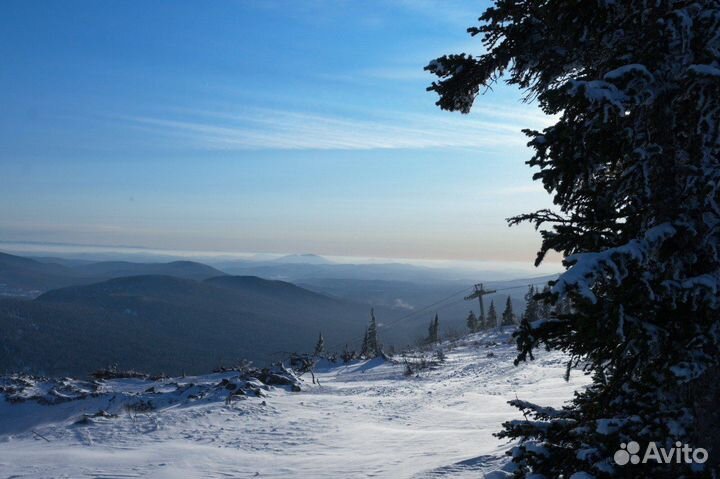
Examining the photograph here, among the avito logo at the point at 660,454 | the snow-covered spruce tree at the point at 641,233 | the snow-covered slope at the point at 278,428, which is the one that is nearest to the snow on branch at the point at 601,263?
the snow-covered spruce tree at the point at 641,233

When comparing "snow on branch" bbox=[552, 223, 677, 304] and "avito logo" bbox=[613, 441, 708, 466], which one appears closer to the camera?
"snow on branch" bbox=[552, 223, 677, 304]

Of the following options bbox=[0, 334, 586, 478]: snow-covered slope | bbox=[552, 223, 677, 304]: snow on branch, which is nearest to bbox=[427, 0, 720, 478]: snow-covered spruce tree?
bbox=[552, 223, 677, 304]: snow on branch

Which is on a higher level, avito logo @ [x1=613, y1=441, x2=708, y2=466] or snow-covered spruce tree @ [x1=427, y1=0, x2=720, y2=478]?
snow-covered spruce tree @ [x1=427, y1=0, x2=720, y2=478]

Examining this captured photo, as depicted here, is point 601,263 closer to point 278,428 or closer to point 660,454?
point 660,454

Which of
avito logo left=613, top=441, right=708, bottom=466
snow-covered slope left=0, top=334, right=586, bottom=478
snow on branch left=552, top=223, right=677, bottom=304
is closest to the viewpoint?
snow on branch left=552, top=223, right=677, bottom=304

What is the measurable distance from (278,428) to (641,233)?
9545 mm

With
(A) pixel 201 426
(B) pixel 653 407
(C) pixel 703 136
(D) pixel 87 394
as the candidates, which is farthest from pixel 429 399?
(C) pixel 703 136

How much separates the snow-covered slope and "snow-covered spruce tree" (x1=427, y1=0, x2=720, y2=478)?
3.65m

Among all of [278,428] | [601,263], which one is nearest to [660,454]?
[601,263]

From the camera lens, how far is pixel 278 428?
11.2m

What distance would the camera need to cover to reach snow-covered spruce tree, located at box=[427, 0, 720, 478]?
3.35 metres

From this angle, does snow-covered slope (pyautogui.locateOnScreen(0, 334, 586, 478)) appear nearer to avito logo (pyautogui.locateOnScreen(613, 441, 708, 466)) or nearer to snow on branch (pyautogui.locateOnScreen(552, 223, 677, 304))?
avito logo (pyautogui.locateOnScreen(613, 441, 708, 466))

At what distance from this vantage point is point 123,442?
33.0ft

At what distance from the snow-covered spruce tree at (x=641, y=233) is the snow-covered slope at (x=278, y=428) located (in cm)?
365
